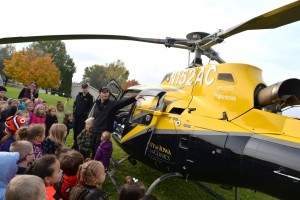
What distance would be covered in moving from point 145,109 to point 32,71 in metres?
61.9

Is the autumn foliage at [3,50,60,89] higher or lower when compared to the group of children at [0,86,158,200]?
lower

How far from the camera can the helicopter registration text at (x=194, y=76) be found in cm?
616

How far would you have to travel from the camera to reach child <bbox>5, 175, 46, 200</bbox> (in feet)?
8.16

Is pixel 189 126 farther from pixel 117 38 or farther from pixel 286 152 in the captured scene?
pixel 117 38

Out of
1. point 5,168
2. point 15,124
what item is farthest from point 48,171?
point 15,124

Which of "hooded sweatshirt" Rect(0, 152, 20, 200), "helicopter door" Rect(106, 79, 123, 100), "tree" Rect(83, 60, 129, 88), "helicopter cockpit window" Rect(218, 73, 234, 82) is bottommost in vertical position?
"tree" Rect(83, 60, 129, 88)

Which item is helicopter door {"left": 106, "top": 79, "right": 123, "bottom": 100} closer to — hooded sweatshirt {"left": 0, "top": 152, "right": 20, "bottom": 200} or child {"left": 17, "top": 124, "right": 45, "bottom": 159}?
child {"left": 17, "top": 124, "right": 45, "bottom": 159}

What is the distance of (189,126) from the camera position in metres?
5.65

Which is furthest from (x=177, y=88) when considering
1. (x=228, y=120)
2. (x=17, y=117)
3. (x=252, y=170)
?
(x=17, y=117)

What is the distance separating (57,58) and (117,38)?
8608 centimetres

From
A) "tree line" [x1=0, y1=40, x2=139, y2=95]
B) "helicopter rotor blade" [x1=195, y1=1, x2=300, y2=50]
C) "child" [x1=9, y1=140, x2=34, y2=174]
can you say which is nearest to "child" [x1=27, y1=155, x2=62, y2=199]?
"child" [x1=9, y1=140, x2=34, y2=174]

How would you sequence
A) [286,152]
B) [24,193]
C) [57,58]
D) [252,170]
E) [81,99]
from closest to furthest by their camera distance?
[24,193] < [286,152] < [252,170] < [81,99] < [57,58]

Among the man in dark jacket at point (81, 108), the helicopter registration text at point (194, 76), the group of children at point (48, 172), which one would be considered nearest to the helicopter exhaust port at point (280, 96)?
the helicopter registration text at point (194, 76)

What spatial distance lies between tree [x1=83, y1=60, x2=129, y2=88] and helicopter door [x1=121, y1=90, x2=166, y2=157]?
6646 cm
